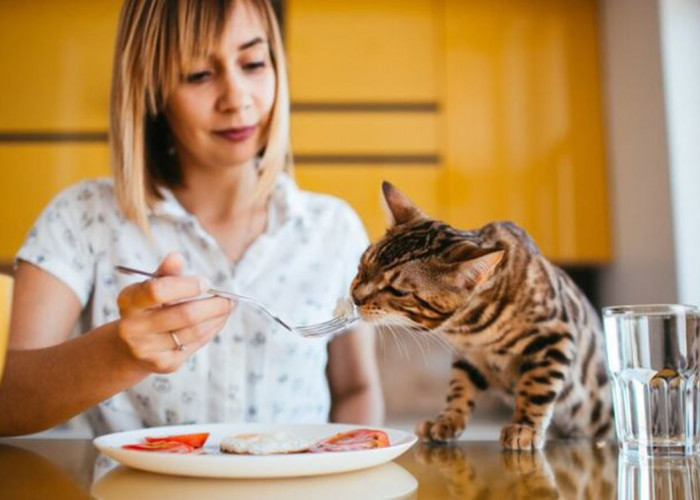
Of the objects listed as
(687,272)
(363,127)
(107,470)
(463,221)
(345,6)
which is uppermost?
(345,6)

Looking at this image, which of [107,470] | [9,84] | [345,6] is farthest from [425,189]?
[107,470]

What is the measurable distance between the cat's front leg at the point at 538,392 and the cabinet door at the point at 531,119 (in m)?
1.38

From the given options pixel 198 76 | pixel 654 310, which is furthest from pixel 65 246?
pixel 654 310

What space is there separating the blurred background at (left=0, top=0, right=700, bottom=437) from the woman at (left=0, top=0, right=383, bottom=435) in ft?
2.89

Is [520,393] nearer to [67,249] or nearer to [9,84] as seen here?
[67,249]

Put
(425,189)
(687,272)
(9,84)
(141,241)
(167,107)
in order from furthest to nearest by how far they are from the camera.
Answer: (425,189)
(9,84)
(687,272)
(141,241)
(167,107)

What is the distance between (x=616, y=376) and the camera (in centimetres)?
57

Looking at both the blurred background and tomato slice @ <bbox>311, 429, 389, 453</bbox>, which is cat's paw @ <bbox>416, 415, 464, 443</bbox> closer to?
tomato slice @ <bbox>311, 429, 389, 453</bbox>

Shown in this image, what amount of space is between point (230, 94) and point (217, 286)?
258 millimetres

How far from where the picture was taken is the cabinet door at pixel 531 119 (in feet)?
6.49

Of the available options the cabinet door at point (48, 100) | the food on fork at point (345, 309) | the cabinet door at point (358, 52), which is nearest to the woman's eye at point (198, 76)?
the food on fork at point (345, 309)

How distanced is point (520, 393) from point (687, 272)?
1201 mm

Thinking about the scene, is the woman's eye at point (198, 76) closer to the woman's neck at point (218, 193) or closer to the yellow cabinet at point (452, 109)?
the woman's neck at point (218, 193)

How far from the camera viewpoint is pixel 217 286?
94cm
